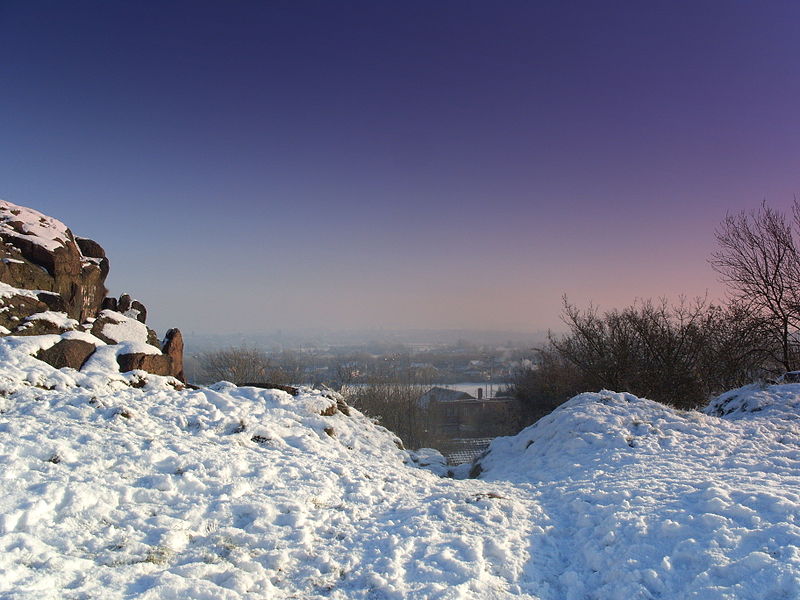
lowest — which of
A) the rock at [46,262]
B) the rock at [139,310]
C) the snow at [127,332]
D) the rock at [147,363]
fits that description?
the rock at [147,363]

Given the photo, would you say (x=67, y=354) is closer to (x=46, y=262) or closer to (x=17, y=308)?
(x=17, y=308)

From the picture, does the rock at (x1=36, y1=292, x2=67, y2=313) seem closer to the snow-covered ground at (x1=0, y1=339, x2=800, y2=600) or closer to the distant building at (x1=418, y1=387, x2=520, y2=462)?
the snow-covered ground at (x1=0, y1=339, x2=800, y2=600)

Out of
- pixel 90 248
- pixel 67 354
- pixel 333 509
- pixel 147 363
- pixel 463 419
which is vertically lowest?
pixel 463 419

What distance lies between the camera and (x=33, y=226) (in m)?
13.4

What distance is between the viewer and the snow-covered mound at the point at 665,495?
193 inches

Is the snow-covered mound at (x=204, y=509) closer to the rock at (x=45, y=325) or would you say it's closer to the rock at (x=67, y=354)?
the rock at (x=67, y=354)

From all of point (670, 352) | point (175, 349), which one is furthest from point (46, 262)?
point (670, 352)

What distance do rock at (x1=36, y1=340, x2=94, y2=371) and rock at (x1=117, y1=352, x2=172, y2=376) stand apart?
2.55 ft

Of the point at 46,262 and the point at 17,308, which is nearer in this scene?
the point at 17,308

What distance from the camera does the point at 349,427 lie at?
1214 cm

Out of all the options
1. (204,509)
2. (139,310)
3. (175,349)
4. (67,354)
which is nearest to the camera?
(204,509)

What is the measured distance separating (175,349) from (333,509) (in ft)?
30.5

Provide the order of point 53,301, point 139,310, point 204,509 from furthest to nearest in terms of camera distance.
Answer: point 139,310 < point 53,301 < point 204,509

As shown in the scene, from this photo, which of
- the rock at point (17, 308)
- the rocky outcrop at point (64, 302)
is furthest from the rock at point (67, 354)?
the rock at point (17, 308)
